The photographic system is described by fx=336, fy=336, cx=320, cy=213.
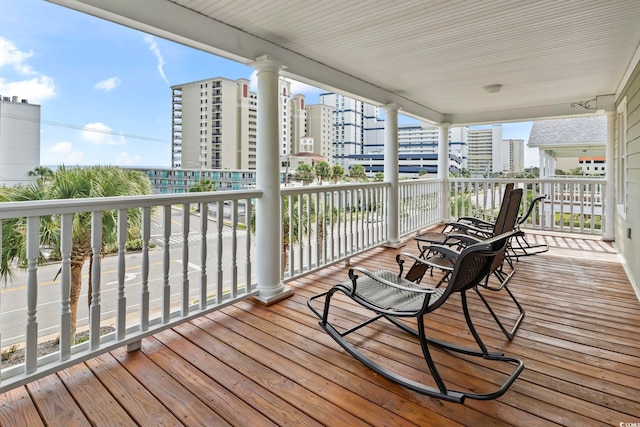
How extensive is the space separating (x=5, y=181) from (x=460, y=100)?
580cm

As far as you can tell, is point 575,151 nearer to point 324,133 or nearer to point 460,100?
point 460,100

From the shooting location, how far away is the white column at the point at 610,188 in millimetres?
5477

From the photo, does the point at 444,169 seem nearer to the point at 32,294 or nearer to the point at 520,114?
the point at 520,114

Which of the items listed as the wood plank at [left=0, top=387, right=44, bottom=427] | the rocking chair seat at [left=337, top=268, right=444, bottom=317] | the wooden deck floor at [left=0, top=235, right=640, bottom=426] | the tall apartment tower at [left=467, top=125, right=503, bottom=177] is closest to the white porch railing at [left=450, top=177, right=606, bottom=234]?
the tall apartment tower at [left=467, top=125, right=503, bottom=177]

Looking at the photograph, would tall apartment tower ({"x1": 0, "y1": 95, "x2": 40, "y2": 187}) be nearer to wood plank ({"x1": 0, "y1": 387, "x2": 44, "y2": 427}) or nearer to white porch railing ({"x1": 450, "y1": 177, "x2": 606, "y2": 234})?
wood plank ({"x1": 0, "y1": 387, "x2": 44, "y2": 427})

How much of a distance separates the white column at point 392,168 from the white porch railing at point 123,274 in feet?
8.96

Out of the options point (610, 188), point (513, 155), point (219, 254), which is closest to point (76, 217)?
point (219, 254)

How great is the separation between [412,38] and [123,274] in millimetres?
3041

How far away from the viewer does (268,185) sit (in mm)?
3010

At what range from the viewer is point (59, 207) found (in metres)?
1.79

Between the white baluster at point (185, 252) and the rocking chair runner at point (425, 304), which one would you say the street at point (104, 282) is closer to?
the white baluster at point (185, 252)

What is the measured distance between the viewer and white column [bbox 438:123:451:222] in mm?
7047

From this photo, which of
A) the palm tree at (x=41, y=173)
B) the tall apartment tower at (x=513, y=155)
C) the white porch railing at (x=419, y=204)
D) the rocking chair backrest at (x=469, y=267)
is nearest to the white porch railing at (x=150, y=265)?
the palm tree at (x=41, y=173)

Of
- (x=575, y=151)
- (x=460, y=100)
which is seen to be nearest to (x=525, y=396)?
(x=460, y=100)
